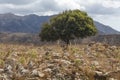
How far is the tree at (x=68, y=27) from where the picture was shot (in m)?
108

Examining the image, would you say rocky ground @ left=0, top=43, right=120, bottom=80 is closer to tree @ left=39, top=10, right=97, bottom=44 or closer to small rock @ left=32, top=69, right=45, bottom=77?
small rock @ left=32, top=69, right=45, bottom=77

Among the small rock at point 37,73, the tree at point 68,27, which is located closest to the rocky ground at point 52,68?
the small rock at point 37,73

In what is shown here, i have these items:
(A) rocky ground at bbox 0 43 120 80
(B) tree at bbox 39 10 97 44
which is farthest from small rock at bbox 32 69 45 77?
(B) tree at bbox 39 10 97 44

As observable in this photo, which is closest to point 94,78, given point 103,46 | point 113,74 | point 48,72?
point 113,74

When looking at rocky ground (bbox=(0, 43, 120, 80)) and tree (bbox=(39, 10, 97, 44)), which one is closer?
rocky ground (bbox=(0, 43, 120, 80))

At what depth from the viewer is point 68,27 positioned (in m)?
110

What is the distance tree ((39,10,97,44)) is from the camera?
356 feet

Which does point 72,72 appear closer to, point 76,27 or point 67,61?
point 67,61

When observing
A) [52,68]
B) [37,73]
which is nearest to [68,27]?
[52,68]

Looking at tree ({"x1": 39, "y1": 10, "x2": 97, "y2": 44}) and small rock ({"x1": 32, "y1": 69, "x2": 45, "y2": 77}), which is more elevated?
small rock ({"x1": 32, "y1": 69, "x2": 45, "y2": 77})

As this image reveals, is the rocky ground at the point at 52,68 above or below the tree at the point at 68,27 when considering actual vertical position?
above

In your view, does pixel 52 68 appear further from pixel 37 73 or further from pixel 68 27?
pixel 68 27

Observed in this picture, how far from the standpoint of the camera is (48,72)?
14305mm

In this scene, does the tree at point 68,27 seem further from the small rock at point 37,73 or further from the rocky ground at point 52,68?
the small rock at point 37,73
